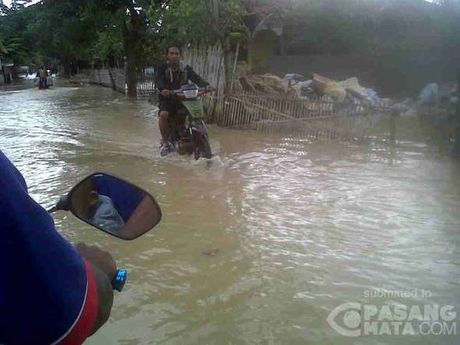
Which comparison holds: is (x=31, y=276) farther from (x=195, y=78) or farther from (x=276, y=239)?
(x=195, y=78)

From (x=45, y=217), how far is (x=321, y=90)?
1268cm

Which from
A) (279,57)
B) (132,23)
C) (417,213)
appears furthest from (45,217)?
(132,23)

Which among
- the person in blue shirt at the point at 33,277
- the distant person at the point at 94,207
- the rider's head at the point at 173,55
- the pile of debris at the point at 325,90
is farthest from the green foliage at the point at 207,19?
the person in blue shirt at the point at 33,277

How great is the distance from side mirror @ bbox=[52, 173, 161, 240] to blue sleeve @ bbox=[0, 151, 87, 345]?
0.58m

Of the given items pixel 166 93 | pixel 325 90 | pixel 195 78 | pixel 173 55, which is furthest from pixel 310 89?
pixel 166 93

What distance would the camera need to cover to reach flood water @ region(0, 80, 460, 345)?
303 centimetres

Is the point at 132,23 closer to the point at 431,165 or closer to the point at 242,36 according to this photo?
the point at 242,36

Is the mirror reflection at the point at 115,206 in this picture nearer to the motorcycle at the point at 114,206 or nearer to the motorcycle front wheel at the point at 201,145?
the motorcycle at the point at 114,206

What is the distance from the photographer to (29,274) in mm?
924

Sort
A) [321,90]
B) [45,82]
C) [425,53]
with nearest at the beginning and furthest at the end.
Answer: [321,90] → [425,53] → [45,82]

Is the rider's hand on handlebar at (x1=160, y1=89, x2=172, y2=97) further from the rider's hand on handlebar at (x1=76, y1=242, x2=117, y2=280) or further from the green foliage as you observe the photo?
the rider's hand on handlebar at (x1=76, y1=242, x2=117, y2=280)

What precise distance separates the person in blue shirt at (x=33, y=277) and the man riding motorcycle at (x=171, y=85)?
6.65 metres

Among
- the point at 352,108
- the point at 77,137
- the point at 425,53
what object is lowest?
the point at 77,137

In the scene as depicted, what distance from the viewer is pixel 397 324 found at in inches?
116
